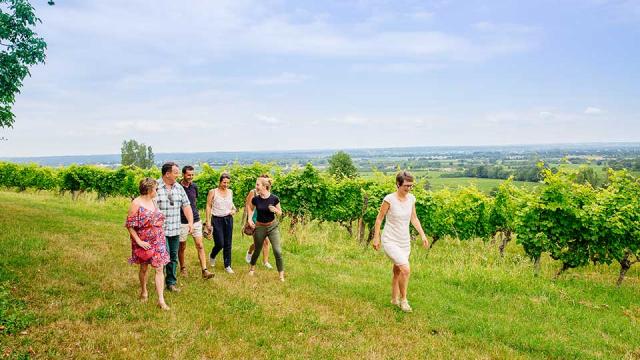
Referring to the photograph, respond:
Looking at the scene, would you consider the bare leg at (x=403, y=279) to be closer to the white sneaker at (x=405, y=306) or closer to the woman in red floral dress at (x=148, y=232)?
the white sneaker at (x=405, y=306)

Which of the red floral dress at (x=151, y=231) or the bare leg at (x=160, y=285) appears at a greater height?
the red floral dress at (x=151, y=231)

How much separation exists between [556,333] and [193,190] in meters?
6.41

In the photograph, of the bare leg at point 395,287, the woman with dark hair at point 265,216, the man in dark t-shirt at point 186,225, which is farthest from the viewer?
the woman with dark hair at point 265,216

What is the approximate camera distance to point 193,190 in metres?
8.31

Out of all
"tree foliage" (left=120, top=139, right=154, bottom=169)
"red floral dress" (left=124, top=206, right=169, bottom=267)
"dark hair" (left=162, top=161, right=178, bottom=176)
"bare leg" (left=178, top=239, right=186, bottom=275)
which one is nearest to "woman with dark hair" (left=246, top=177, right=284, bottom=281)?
"bare leg" (left=178, top=239, right=186, bottom=275)

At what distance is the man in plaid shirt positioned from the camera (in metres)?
7.19

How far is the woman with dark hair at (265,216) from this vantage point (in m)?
8.30

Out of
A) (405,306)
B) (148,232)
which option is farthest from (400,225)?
(148,232)

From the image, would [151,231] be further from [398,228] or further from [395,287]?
[395,287]

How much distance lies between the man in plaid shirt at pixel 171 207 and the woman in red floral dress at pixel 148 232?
0.50 meters

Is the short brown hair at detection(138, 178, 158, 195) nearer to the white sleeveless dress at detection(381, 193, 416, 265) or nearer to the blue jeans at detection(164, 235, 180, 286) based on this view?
the blue jeans at detection(164, 235, 180, 286)

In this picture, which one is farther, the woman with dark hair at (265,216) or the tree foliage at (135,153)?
the tree foliage at (135,153)

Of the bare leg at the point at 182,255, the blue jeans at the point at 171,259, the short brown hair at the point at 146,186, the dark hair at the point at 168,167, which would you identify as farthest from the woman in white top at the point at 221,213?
the short brown hair at the point at 146,186

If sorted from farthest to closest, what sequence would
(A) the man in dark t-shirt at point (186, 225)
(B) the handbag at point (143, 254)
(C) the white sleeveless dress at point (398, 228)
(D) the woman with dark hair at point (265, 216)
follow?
(D) the woman with dark hair at point (265, 216) < (A) the man in dark t-shirt at point (186, 225) < (C) the white sleeveless dress at point (398, 228) < (B) the handbag at point (143, 254)
